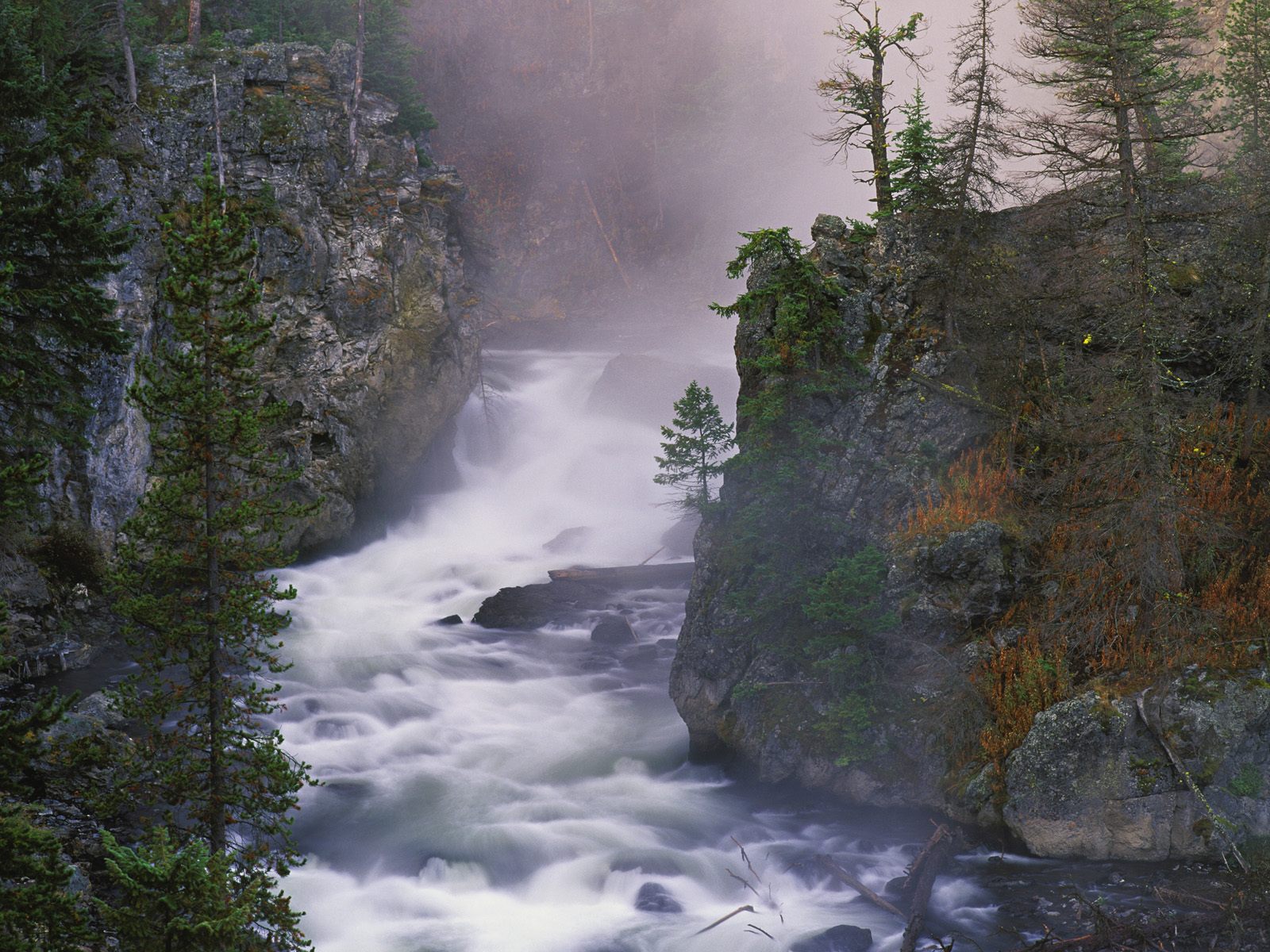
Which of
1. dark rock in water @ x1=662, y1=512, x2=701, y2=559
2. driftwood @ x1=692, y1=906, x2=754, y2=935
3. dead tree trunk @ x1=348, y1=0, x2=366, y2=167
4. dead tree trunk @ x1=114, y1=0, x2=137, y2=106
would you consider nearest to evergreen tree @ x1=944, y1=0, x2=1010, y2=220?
driftwood @ x1=692, y1=906, x2=754, y2=935

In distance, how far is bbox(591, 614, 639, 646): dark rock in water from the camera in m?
21.7

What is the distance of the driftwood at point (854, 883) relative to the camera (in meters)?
11.2

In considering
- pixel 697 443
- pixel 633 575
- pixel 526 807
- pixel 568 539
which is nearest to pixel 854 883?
pixel 526 807

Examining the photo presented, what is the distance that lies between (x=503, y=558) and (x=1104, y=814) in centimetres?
2003

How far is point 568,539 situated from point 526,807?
15306mm

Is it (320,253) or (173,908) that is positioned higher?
(320,253)

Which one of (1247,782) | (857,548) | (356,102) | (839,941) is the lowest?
(839,941)

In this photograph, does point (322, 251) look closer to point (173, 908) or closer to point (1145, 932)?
point (173, 908)

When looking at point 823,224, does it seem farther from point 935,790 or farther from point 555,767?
point 555,767

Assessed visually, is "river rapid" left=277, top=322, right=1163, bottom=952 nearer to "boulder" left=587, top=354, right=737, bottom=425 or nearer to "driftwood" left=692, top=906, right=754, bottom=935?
"driftwood" left=692, top=906, right=754, bottom=935

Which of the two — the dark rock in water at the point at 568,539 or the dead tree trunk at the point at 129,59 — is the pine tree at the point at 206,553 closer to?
the dead tree trunk at the point at 129,59

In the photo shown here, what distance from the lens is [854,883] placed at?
11703 mm

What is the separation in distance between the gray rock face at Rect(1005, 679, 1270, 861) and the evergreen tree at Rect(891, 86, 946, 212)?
9.17m

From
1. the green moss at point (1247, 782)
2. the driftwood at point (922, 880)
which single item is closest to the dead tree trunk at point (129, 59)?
the driftwood at point (922, 880)
